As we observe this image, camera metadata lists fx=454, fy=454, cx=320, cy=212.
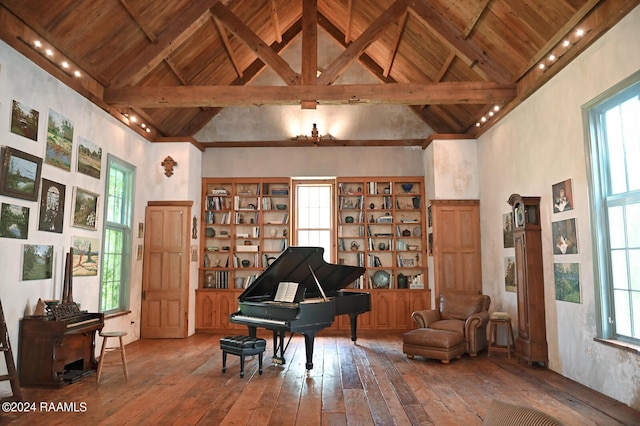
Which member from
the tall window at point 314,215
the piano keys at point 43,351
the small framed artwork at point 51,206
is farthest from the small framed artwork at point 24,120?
the tall window at point 314,215

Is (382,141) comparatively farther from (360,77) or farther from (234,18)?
(234,18)

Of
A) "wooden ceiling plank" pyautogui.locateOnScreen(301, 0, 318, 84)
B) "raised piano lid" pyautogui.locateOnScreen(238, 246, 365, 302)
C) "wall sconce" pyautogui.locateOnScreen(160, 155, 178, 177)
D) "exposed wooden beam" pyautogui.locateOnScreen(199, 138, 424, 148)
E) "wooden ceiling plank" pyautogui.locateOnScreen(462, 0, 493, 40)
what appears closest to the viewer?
"raised piano lid" pyautogui.locateOnScreen(238, 246, 365, 302)

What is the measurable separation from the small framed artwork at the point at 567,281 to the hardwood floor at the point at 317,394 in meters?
0.92

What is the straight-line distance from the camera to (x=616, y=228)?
446 cm

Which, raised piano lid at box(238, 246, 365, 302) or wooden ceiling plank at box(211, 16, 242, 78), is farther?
wooden ceiling plank at box(211, 16, 242, 78)

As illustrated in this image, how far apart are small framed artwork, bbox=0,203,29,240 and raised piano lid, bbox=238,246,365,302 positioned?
8.04 feet

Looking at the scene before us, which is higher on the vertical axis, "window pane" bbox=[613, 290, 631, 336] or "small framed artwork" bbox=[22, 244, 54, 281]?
"small framed artwork" bbox=[22, 244, 54, 281]

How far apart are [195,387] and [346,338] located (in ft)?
12.5

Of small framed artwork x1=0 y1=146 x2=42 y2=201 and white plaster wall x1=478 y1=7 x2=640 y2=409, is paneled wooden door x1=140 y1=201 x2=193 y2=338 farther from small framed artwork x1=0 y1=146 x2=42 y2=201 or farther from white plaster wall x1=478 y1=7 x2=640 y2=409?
white plaster wall x1=478 y1=7 x2=640 y2=409

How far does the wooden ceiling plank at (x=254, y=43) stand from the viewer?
6.50 m

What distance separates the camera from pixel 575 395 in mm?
4457

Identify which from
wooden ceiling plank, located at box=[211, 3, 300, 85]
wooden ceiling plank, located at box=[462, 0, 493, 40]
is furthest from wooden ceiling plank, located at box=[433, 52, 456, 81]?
wooden ceiling plank, located at box=[211, 3, 300, 85]

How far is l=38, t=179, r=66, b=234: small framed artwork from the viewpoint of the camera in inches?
201

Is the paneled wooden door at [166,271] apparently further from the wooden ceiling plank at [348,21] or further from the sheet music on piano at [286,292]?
the wooden ceiling plank at [348,21]
